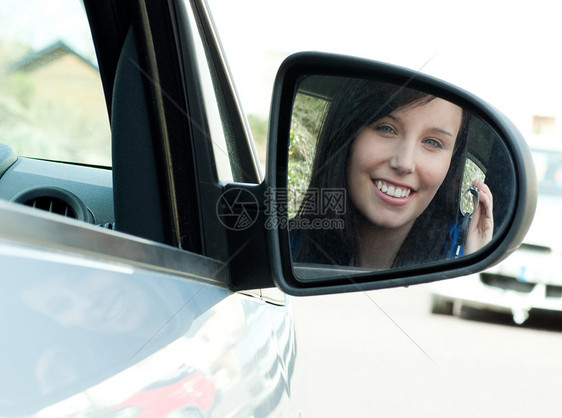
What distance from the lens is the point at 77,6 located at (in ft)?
5.32

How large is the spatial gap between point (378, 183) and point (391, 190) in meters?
0.03

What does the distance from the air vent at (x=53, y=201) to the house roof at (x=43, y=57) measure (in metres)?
0.25

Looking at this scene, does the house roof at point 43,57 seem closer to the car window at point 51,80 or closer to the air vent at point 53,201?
the car window at point 51,80

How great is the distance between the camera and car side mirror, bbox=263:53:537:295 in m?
1.45

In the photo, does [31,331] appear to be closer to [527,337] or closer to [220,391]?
[220,391]

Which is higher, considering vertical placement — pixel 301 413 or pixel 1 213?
pixel 1 213

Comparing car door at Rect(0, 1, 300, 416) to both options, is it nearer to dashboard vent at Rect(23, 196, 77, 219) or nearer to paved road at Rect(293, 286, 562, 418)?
dashboard vent at Rect(23, 196, 77, 219)

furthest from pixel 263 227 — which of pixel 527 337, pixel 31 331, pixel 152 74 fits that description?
pixel 527 337

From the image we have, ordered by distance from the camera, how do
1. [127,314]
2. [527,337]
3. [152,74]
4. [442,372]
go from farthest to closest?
[527,337]
[442,372]
[152,74]
[127,314]

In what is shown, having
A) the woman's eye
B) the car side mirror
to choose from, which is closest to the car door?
the car side mirror

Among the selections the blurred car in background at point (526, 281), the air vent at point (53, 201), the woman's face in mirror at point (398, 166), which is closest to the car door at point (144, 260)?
the air vent at point (53, 201)

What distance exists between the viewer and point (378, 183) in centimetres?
145

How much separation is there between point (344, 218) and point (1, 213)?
0.80 metres

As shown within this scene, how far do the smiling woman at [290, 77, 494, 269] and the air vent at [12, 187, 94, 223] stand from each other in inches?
20.4
